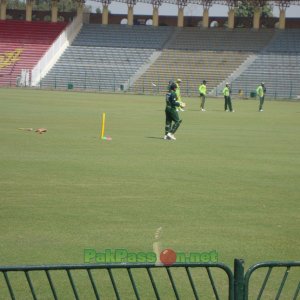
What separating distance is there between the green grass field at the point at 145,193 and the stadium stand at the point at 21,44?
4678 cm

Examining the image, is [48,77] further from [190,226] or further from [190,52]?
[190,226]

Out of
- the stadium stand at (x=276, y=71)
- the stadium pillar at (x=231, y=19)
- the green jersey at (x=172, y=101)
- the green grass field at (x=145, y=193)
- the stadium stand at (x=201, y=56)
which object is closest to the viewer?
the green grass field at (x=145, y=193)

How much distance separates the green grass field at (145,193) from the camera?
11.0 m

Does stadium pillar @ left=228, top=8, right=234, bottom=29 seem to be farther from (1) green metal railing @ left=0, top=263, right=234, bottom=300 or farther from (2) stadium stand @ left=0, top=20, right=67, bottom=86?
(1) green metal railing @ left=0, top=263, right=234, bottom=300

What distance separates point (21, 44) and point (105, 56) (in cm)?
788

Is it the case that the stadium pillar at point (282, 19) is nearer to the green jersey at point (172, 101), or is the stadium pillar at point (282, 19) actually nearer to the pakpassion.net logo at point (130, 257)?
the green jersey at point (172, 101)

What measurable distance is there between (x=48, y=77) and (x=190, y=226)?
2538 inches

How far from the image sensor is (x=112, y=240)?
11.0 m

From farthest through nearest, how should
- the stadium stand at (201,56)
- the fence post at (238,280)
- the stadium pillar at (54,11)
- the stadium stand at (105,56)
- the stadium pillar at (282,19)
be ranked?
1. the stadium pillar at (54,11)
2. the stadium pillar at (282,19)
3. the stadium stand at (105,56)
4. the stadium stand at (201,56)
5. the fence post at (238,280)

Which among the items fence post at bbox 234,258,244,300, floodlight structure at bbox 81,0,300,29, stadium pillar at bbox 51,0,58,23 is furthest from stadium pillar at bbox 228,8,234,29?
fence post at bbox 234,258,244,300

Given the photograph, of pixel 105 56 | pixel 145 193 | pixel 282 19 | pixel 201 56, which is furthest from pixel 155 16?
pixel 145 193

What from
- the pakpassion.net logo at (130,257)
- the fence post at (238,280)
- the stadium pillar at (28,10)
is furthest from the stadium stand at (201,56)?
the fence post at (238,280)

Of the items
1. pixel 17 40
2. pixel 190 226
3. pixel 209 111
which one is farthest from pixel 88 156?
pixel 17 40

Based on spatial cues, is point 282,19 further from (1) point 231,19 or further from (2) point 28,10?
(2) point 28,10
